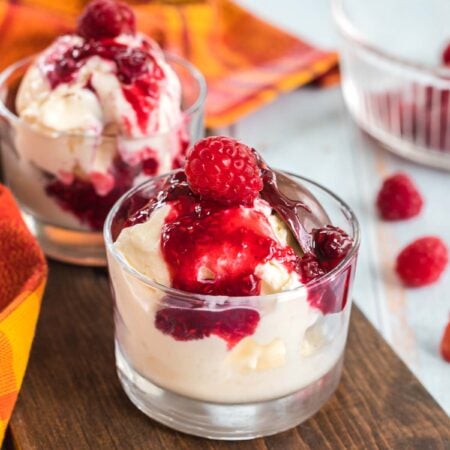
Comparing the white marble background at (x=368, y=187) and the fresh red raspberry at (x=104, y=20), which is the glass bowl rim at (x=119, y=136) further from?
the white marble background at (x=368, y=187)

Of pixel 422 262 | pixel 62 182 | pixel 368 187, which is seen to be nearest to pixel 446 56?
pixel 368 187

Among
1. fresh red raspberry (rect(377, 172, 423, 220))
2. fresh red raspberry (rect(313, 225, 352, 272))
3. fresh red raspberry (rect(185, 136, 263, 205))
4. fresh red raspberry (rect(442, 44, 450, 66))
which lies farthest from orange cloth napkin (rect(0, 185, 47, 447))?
fresh red raspberry (rect(442, 44, 450, 66))

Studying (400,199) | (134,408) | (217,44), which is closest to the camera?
(134,408)

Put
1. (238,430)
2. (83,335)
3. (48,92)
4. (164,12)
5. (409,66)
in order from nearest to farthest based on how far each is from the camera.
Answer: (238,430) → (83,335) → (48,92) → (409,66) → (164,12)

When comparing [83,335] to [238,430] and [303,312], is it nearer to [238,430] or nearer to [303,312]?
[238,430]

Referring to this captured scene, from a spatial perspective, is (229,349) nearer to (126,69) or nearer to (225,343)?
(225,343)

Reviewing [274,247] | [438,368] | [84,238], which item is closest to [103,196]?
[84,238]

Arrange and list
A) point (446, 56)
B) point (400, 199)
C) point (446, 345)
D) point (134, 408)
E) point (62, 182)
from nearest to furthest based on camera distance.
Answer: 1. point (134, 408)
2. point (446, 345)
3. point (62, 182)
4. point (400, 199)
5. point (446, 56)

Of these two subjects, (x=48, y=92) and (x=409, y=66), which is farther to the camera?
(x=409, y=66)
